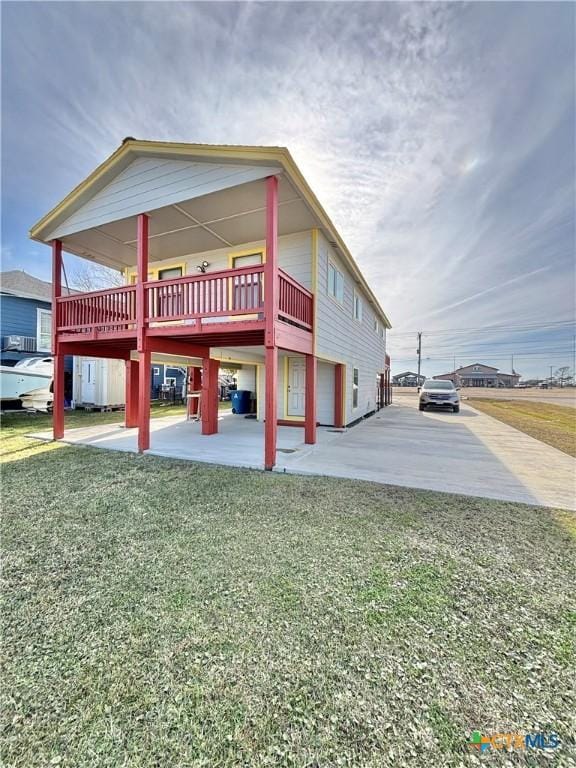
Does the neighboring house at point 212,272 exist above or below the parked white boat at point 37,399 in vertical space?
above

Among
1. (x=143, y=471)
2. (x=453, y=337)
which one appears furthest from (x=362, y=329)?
(x=453, y=337)

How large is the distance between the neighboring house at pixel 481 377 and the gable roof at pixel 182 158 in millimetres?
71877

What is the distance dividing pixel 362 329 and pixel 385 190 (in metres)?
4.87

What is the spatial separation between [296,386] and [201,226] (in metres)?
5.23

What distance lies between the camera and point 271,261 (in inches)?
217

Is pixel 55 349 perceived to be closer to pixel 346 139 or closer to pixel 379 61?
pixel 346 139

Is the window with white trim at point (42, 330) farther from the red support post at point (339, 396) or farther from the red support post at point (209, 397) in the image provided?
the red support post at point (339, 396)

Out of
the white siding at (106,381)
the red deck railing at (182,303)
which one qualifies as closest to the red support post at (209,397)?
the red deck railing at (182,303)

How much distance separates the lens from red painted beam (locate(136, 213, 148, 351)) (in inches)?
262

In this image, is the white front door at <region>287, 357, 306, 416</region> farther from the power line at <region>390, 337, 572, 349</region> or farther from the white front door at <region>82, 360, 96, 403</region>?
the power line at <region>390, 337, 572, 349</region>

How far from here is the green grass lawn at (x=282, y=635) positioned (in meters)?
1.39

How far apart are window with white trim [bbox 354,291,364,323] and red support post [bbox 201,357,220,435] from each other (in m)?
5.76

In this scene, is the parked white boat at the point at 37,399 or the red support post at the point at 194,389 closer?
the red support post at the point at 194,389

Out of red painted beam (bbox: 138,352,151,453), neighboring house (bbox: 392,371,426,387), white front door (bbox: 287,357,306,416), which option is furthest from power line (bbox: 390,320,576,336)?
red painted beam (bbox: 138,352,151,453)
